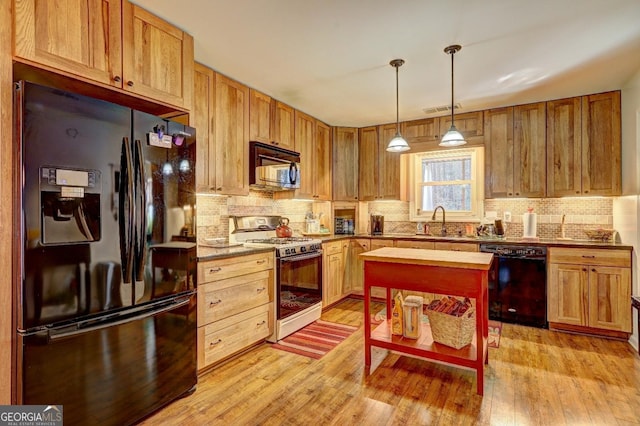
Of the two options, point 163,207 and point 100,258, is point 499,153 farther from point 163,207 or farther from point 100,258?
point 100,258

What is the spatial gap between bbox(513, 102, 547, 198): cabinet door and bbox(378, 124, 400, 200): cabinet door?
1.46 metres

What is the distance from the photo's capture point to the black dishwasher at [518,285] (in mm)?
3537

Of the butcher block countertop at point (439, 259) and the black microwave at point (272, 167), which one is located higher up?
the black microwave at point (272, 167)

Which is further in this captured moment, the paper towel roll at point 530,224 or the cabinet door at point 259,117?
the paper towel roll at point 530,224

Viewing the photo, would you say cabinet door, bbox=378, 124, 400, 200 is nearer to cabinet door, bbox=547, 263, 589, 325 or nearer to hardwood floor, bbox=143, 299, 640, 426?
cabinet door, bbox=547, 263, 589, 325

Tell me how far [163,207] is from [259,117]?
1.78m

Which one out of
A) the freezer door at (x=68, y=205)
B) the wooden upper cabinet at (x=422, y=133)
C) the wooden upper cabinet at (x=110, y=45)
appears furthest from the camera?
the wooden upper cabinet at (x=422, y=133)

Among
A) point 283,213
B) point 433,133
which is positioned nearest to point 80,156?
point 283,213

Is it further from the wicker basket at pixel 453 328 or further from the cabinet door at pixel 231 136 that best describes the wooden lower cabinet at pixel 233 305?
the wicker basket at pixel 453 328

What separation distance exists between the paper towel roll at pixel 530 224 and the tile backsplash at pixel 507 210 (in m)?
0.28

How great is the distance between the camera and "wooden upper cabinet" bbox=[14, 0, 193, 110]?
1.61m

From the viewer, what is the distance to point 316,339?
3.26 metres

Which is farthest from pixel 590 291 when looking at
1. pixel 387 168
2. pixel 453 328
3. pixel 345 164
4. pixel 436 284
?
pixel 345 164

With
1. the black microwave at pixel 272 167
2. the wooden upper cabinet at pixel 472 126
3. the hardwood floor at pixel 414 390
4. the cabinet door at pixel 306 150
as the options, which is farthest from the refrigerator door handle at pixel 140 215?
the wooden upper cabinet at pixel 472 126
